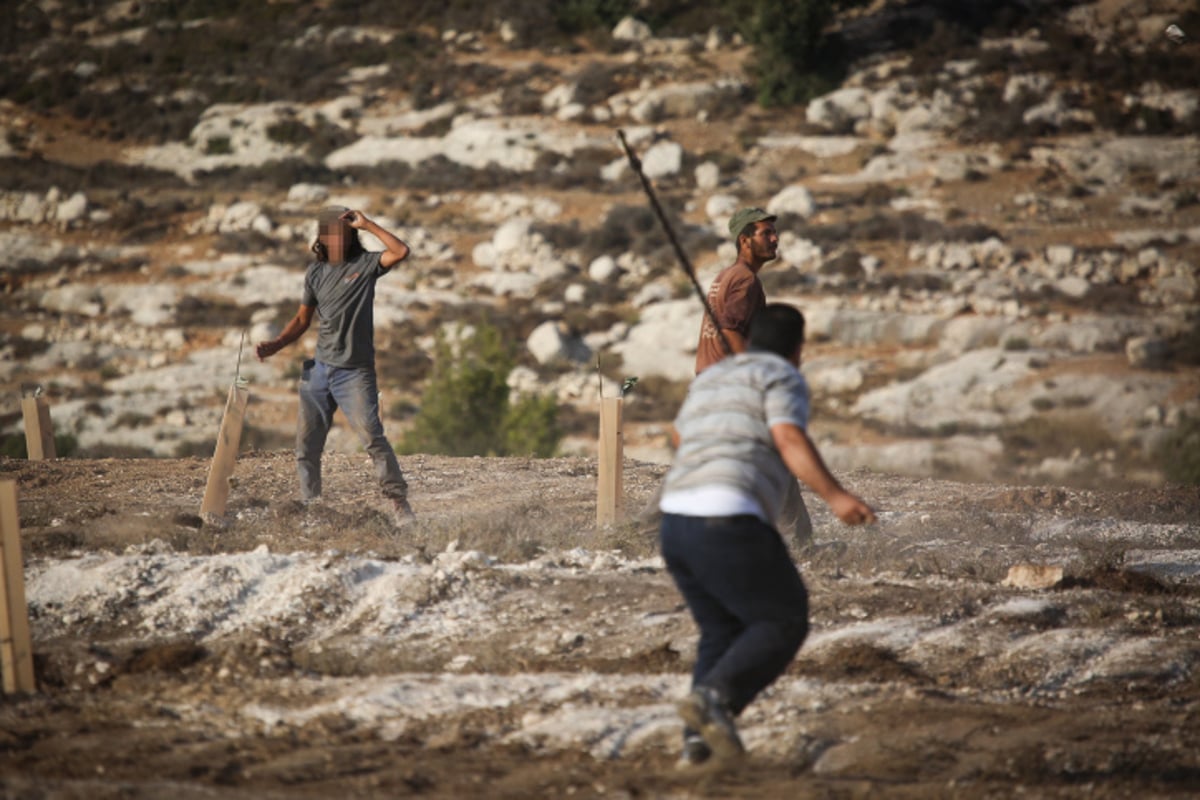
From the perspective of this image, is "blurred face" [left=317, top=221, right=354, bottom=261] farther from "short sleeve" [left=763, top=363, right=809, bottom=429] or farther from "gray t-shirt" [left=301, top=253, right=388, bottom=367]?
"short sleeve" [left=763, top=363, right=809, bottom=429]

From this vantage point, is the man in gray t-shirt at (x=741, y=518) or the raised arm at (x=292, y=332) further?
the raised arm at (x=292, y=332)

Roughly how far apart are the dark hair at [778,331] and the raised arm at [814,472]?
0.40 metres

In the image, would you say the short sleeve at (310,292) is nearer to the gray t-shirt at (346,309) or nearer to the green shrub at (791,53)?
the gray t-shirt at (346,309)

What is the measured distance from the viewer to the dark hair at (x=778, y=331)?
4230 mm

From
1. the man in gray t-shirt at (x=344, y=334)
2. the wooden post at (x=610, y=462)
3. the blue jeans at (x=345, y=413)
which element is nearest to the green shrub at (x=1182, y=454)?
the wooden post at (x=610, y=462)

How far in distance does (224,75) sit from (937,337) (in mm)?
29485

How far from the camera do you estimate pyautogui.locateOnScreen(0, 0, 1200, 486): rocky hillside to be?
2298 cm

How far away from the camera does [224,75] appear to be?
4447cm

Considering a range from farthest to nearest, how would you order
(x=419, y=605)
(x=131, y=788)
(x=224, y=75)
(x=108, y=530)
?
(x=224, y=75) < (x=108, y=530) < (x=419, y=605) < (x=131, y=788)

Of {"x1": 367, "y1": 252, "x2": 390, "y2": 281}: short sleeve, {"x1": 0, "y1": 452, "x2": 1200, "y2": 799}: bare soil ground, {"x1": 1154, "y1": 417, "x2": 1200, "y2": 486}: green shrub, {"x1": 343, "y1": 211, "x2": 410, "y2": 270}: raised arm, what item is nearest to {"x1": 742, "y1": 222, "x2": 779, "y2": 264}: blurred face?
{"x1": 0, "y1": 452, "x2": 1200, "y2": 799}: bare soil ground

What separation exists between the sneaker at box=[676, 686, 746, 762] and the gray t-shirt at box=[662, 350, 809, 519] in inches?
23.9

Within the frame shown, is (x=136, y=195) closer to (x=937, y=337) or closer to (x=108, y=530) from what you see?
(x=937, y=337)

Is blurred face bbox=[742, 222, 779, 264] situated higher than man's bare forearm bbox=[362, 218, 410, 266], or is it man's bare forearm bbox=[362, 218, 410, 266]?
blurred face bbox=[742, 222, 779, 264]

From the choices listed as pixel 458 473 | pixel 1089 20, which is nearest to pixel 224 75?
pixel 1089 20
